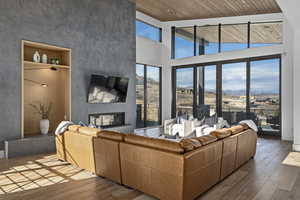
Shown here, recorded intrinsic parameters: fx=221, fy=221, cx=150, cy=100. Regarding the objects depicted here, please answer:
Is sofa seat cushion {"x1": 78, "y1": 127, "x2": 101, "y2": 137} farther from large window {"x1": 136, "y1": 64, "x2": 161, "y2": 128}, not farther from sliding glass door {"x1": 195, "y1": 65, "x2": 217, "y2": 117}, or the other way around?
sliding glass door {"x1": 195, "y1": 65, "x2": 217, "y2": 117}

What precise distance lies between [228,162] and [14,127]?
4533 millimetres

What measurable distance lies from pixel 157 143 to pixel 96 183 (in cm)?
128

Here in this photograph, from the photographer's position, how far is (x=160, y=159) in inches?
105

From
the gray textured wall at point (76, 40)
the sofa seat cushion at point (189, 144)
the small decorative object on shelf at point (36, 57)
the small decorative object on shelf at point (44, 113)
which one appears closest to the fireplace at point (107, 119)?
the gray textured wall at point (76, 40)

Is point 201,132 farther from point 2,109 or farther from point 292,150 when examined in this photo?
point 2,109

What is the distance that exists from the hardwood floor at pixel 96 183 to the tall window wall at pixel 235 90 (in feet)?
10.7

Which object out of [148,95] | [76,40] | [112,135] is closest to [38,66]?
[76,40]

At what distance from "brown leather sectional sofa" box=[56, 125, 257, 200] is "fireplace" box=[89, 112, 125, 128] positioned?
2581mm

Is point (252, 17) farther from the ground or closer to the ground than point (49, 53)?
farther from the ground

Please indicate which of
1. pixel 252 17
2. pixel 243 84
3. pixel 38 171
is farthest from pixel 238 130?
pixel 252 17

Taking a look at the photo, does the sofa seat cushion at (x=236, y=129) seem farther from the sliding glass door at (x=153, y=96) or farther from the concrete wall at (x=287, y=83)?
the sliding glass door at (x=153, y=96)

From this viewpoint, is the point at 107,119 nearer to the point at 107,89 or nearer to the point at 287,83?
the point at 107,89

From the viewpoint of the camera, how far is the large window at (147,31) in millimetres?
8517

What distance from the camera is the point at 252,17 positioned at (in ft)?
25.2
